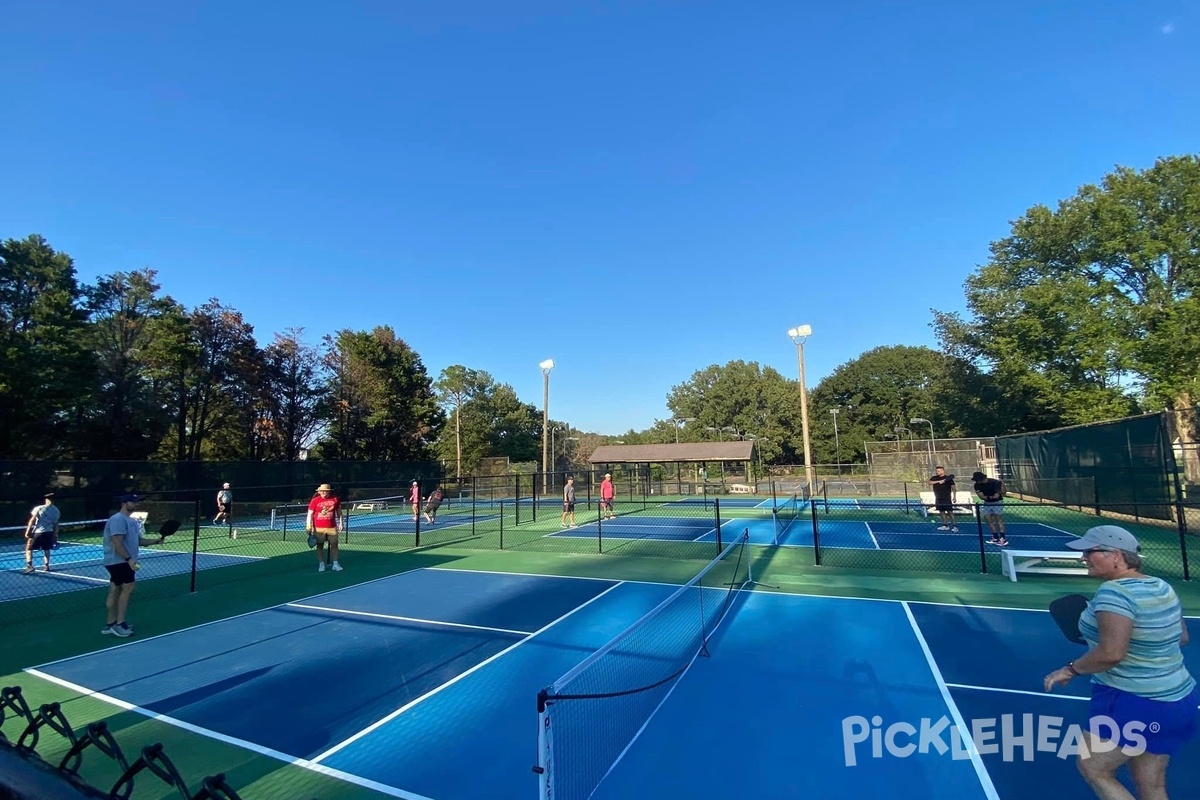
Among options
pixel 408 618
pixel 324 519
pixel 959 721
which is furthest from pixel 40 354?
pixel 959 721

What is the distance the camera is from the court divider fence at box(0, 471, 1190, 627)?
1162cm

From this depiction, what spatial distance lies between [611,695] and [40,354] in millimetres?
37482

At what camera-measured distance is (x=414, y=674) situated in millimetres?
6297

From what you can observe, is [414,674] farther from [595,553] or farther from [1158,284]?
[1158,284]

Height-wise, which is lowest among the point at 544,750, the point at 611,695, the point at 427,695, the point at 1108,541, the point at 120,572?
the point at 427,695

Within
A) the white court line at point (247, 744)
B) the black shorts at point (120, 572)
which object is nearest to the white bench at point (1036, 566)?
the white court line at point (247, 744)

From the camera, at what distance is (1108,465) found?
56.7 feet

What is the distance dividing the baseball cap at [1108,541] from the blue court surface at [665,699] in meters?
2.21

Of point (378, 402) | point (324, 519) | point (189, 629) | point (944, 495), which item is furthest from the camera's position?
point (378, 402)

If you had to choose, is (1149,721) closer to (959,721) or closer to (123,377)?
(959,721)

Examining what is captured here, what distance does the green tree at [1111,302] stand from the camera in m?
27.8

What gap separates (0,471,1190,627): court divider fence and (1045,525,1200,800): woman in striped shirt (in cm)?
910

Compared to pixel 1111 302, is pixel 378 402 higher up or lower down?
lower down

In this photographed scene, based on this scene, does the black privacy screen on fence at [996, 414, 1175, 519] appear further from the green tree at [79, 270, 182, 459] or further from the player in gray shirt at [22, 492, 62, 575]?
the green tree at [79, 270, 182, 459]
